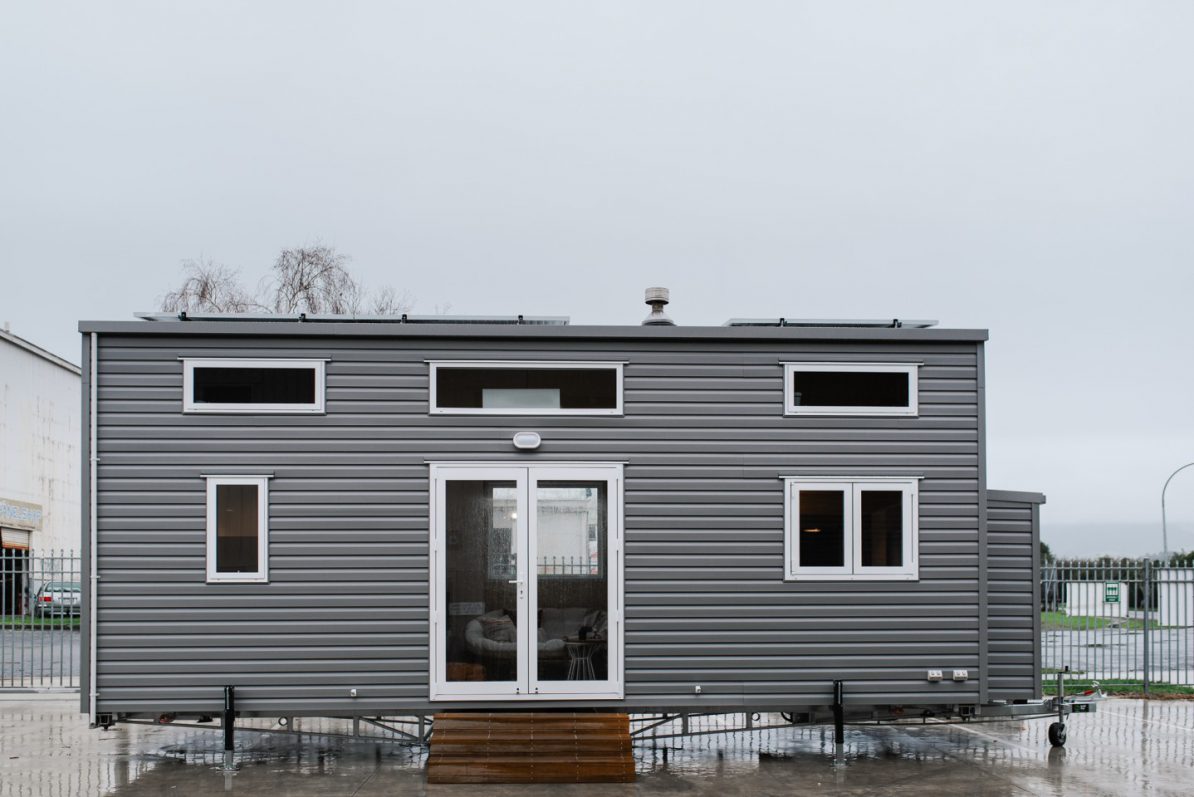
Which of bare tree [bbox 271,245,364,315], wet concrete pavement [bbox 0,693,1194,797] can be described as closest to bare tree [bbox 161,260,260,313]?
bare tree [bbox 271,245,364,315]

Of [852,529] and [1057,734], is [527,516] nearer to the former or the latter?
[852,529]

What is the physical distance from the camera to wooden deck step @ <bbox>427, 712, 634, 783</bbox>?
7.97m

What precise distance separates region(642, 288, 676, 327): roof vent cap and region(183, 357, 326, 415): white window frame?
9.31 feet

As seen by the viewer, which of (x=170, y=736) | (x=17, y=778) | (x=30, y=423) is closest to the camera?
(x=17, y=778)

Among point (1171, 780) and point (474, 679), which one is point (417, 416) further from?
point (1171, 780)

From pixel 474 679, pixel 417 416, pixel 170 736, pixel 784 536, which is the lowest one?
pixel 170 736

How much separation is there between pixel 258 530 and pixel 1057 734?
735 centimetres

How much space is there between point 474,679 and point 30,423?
23860 mm

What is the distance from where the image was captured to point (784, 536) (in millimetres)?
8711

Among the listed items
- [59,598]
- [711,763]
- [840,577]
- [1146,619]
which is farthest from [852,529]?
[59,598]

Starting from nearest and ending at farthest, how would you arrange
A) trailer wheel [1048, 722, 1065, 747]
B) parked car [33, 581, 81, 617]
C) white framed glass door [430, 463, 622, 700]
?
white framed glass door [430, 463, 622, 700] < trailer wheel [1048, 722, 1065, 747] < parked car [33, 581, 81, 617]

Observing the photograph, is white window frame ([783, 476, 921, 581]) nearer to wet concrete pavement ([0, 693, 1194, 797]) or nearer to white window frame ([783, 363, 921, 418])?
white window frame ([783, 363, 921, 418])

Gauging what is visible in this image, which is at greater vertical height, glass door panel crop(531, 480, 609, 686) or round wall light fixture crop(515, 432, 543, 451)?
round wall light fixture crop(515, 432, 543, 451)

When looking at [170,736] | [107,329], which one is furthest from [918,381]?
[170,736]
